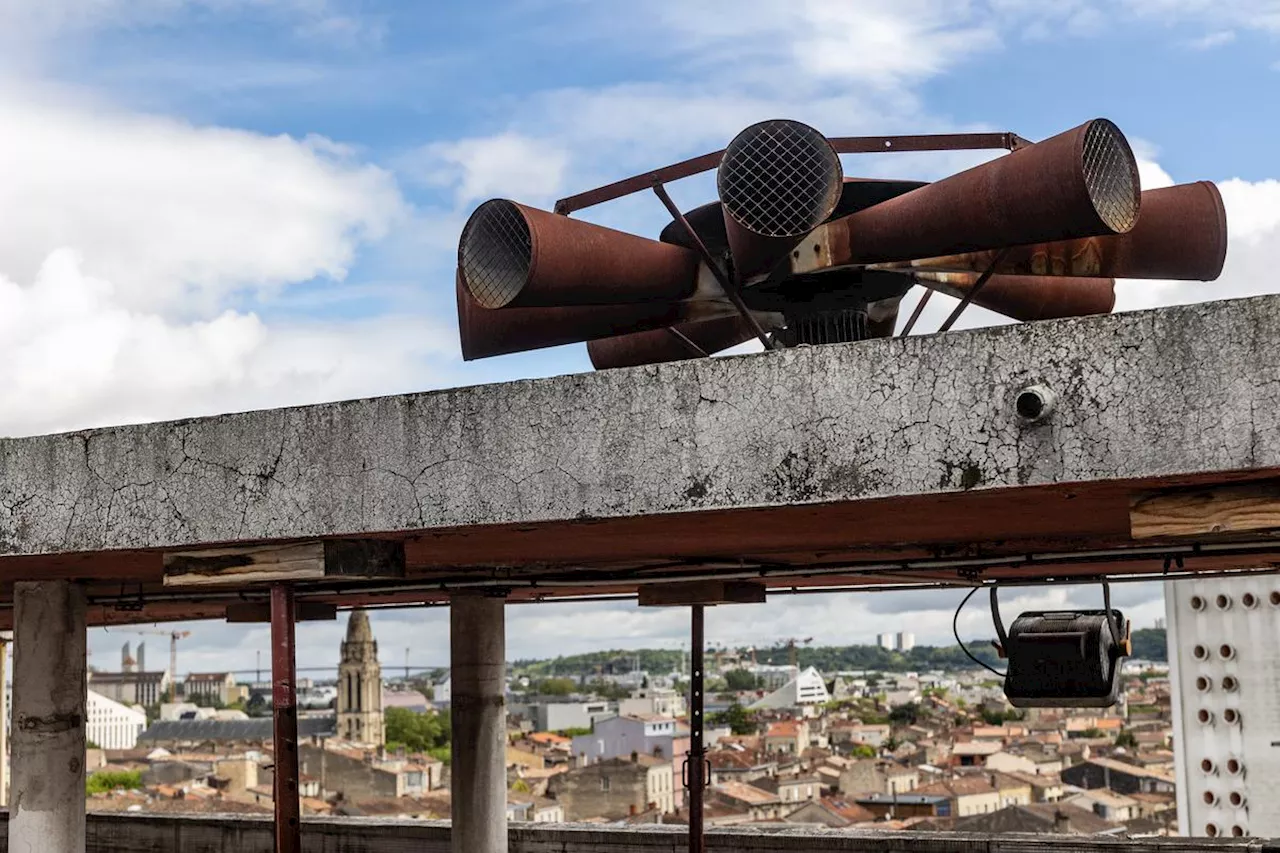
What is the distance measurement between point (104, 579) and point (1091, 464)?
6862 mm

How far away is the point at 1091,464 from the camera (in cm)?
522

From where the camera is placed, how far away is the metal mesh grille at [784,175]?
7.32 meters

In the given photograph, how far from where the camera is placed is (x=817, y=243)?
25.6 feet

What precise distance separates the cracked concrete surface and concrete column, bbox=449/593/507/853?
20.3 ft

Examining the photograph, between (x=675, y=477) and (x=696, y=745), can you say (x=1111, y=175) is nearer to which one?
(x=675, y=477)

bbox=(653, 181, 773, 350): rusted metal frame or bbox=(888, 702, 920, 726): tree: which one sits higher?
bbox=(653, 181, 773, 350): rusted metal frame

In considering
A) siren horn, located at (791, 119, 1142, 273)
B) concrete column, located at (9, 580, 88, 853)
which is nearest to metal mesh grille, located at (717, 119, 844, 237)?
siren horn, located at (791, 119, 1142, 273)

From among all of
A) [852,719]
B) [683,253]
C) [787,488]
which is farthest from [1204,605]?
[852,719]

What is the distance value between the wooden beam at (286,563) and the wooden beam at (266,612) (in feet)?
16.1

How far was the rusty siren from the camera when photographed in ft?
21.3

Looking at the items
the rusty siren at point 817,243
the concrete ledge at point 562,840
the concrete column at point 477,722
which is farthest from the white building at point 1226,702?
the rusty siren at point 817,243

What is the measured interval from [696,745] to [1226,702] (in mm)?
23215

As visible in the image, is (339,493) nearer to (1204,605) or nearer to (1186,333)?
(1186,333)

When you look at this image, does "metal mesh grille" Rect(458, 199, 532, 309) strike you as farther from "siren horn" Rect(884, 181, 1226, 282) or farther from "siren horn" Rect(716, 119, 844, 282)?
"siren horn" Rect(884, 181, 1226, 282)
